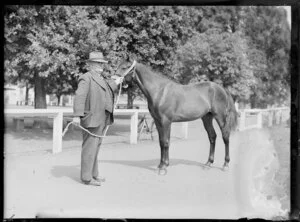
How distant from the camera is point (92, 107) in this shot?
15.2 ft

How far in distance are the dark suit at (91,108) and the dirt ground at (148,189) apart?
37cm

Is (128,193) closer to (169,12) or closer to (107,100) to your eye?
(107,100)

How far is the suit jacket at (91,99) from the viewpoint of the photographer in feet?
15.1

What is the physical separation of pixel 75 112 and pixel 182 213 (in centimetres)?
198

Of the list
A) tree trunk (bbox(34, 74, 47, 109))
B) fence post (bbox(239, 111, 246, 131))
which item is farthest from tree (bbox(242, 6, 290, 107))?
tree trunk (bbox(34, 74, 47, 109))

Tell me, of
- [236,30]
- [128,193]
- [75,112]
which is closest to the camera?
[128,193]

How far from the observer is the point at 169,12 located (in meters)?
7.79

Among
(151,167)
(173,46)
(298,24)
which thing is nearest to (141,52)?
(173,46)

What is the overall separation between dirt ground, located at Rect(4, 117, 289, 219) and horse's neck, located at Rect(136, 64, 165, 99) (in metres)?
1.37

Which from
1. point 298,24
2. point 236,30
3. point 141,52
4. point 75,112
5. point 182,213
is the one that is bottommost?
point 182,213

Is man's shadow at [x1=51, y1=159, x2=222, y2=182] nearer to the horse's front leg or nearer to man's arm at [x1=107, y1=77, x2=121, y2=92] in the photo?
the horse's front leg

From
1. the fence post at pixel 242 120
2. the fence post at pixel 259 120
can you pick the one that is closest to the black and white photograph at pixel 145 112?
the fence post at pixel 259 120

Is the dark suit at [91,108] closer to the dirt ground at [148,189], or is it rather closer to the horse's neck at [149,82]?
the dirt ground at [148,189]

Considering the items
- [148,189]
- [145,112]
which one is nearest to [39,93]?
[145,112]
